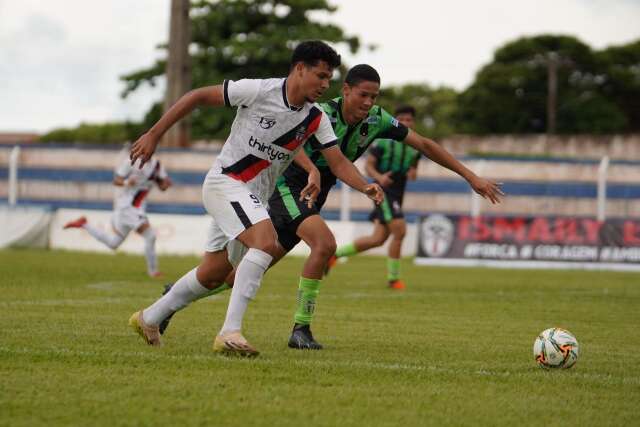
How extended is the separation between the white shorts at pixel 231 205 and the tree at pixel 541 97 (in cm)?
5349

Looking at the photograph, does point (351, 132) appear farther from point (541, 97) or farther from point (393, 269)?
point (541, 97)

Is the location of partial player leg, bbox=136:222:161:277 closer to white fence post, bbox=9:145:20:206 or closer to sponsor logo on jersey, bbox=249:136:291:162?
sponsor logo on jersey, bbox=249:136:291:162

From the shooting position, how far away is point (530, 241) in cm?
2202

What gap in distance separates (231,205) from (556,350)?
216cm

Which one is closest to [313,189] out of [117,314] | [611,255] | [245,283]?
[245,283]

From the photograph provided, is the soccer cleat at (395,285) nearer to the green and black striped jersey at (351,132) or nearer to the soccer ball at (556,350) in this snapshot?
the green and black striped jersey at (351,132)

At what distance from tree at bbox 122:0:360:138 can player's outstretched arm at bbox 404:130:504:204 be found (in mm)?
35813

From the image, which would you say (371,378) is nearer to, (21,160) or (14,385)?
(14,385)

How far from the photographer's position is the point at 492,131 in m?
62.4

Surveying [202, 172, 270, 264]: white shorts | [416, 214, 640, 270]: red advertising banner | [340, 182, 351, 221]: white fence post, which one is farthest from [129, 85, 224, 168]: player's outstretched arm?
[340, 182, 351, 221]: white fence post

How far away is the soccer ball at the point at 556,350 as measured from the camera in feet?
23.0

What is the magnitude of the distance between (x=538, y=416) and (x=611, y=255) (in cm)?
1686

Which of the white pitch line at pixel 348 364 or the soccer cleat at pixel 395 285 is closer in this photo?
the white pitch line at pixel 348 364

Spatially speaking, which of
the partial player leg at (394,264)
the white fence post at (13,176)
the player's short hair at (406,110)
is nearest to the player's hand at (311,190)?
the player's short hair at (406,110)
